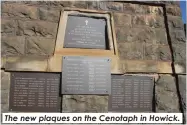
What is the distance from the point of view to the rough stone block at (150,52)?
5949mm

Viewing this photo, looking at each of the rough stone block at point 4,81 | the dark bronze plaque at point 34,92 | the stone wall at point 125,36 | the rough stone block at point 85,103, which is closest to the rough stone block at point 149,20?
the stone wall at point 125,36

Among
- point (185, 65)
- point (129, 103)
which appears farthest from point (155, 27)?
point (129, 103)

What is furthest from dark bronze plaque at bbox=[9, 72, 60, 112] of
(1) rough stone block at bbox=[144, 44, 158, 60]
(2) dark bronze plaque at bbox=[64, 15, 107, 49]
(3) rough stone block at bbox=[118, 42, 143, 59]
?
(1) rough stone block at bbox=[144, 44, 158, 60]

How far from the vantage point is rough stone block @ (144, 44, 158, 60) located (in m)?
5.95

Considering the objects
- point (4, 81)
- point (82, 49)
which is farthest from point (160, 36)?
point (4, 81)

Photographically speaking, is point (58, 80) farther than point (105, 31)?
No

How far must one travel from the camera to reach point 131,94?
19.1 feet

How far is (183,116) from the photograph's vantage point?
5969 millimetres

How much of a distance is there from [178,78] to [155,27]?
1.01m

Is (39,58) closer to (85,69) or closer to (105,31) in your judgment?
(85,69)

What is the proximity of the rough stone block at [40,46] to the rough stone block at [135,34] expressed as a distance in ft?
3.90

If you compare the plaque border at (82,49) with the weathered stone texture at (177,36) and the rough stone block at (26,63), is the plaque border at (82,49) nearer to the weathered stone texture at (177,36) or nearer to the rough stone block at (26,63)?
the rough stone block at (26,63)

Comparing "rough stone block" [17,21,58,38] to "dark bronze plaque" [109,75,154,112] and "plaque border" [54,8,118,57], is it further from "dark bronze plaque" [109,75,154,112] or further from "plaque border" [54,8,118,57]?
"dark bronze plaque" [109,75,154,112]
